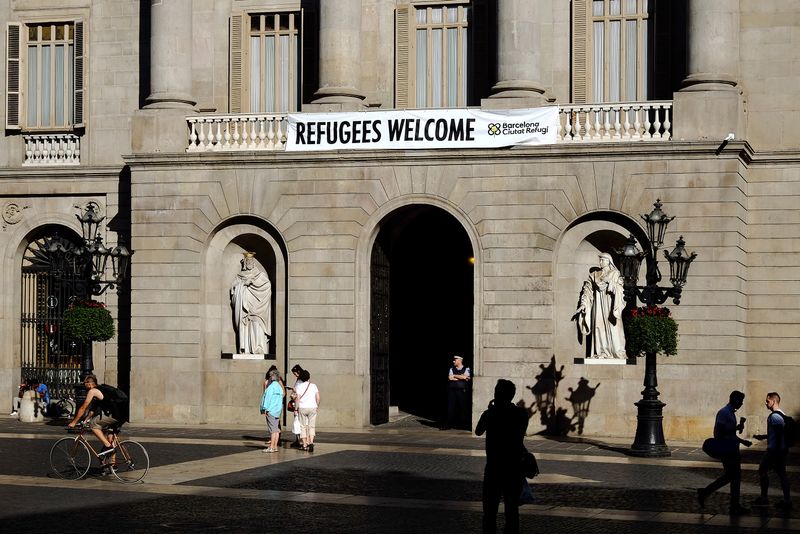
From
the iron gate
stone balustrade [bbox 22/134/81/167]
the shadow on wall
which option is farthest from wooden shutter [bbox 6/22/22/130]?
the shadow on wall

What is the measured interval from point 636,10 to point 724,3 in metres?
2.99

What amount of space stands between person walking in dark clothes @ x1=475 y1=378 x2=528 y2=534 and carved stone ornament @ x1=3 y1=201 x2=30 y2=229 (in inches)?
1092

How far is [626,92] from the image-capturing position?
38.8m

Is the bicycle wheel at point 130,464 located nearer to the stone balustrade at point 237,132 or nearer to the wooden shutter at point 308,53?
the stone balustrade at point 237,132

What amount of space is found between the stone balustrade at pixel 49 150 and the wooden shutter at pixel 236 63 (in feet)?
16.7

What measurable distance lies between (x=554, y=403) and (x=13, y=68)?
1903 centimetres

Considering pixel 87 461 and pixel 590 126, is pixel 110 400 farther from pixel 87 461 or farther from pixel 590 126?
pixel 590 126

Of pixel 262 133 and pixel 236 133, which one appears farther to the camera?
pixel 236 133

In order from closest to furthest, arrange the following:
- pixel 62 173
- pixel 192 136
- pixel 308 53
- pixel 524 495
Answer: pixel 524 495
pixel 192 136
pixel 308 53
pixel 62 173

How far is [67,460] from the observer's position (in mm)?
26312

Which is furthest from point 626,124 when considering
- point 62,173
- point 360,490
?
point 62,173

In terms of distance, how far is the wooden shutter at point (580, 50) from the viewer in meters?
38.8

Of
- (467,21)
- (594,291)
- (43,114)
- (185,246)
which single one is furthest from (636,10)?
(43,114)

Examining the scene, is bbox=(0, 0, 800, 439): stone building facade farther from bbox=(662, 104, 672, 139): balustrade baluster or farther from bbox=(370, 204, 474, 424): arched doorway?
bbox=(370, 204, 474, 424): arched doorway
